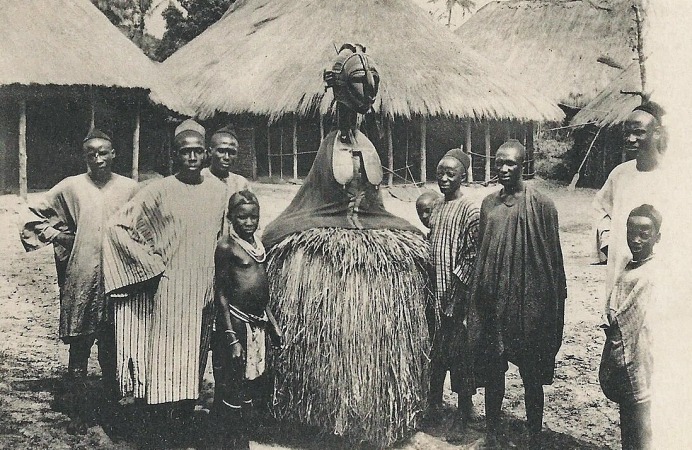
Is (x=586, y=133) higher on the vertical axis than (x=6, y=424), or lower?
higher

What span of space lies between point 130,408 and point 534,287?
2.24 meters

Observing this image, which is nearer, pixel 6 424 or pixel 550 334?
pixel 550 334

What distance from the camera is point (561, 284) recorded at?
317 centimetres

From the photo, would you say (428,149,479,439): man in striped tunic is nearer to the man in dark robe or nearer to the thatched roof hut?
the man in dark robe

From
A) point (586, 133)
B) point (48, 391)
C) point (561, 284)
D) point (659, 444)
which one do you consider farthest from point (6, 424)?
point (586, 133)

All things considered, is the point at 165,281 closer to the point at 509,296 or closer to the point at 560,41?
the point at 509,296

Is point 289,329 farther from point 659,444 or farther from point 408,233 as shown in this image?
point 659,444

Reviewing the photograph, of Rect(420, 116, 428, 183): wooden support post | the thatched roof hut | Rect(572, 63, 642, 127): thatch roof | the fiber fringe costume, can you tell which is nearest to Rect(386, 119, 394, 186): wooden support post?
Rect(420, 116, 428, 183): wooden support post

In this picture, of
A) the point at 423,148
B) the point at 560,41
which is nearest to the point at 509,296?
the point at 423,148

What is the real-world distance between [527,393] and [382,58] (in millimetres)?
9839

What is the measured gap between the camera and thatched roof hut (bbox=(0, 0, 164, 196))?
324 inches

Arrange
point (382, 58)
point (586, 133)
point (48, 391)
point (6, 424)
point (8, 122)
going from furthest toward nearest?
point (586, 133) → point (382, 58) → point (8, 122) → point (48, 391) → point (6, 424)

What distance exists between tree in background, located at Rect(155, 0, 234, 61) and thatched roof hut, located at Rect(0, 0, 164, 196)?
811 centimetres

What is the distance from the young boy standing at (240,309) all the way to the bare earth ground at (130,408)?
288mm
